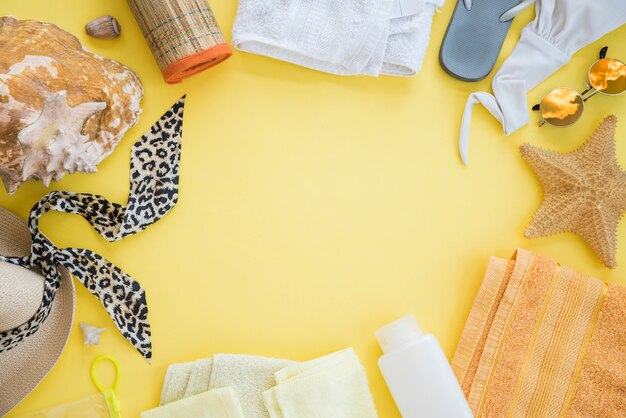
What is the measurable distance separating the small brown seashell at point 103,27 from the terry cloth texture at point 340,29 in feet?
0.80

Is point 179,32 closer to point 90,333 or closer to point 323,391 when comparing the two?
point 90,333

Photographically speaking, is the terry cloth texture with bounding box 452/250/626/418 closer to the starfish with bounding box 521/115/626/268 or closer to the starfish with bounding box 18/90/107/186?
the starfish with bounding box 521/115/626/268

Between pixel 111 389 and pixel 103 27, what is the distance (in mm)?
723

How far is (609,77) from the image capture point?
1009mm

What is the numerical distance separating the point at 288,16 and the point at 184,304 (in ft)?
1.99

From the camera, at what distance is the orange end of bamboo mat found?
0.94 m

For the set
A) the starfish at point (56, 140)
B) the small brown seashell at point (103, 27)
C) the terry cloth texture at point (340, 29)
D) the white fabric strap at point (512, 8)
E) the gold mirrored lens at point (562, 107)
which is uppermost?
the white fabric strap at point (512, 8)

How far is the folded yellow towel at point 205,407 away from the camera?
934 mm

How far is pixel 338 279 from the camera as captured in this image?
1.03 metres

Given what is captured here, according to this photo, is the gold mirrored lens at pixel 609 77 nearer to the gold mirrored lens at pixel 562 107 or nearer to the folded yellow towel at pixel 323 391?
the gold mirrored lens at pixel 562 107

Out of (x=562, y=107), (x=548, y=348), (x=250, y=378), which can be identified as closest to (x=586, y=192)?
(x=562, y=107)

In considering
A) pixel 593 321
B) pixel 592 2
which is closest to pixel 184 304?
pixel 593 321

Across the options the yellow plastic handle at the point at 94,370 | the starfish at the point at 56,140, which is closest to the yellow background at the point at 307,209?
the yellow plastic handle at the point at 94,370

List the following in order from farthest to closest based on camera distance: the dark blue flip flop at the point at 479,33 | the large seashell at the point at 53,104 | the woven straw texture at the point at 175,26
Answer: the dark blue flip flop at the point at 479,33, the woven straw texture at the point at 175,26, the large seashell at the point at 53,104
